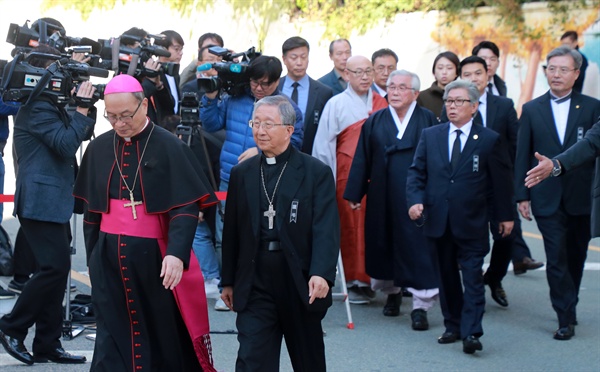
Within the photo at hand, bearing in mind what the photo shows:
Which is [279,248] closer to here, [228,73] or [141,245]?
[141,245]

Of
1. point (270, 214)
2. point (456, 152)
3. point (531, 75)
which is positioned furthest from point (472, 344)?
point (531, 75)

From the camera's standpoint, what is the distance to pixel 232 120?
329 inches

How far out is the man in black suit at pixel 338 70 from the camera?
11.0 m

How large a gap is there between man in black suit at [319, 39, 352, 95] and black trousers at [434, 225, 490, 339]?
3413 millimetres

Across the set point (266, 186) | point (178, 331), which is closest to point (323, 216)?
point (266, 186)

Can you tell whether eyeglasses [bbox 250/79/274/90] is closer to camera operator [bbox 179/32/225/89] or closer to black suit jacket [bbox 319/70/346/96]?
camera operator [bbox 179/32/225/89]

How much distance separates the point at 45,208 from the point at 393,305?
3.32m

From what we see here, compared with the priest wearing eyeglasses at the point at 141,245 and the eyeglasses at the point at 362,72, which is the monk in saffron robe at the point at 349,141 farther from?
the priest wearing eyeglasses at the point at 141,245

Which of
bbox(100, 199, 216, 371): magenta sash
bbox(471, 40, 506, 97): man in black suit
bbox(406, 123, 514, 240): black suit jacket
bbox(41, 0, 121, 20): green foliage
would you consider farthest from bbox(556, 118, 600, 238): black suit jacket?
bbox(41, 0, 121, 20): green foliage

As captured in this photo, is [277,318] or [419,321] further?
[419,321]

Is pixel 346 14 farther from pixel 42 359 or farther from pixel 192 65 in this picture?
pixel 42 359

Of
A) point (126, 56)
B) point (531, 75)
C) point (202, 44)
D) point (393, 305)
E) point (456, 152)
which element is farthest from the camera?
point (531, 75)

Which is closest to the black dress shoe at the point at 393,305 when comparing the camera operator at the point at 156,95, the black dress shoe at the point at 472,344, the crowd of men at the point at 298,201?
the crowd of men at the point at 298,201

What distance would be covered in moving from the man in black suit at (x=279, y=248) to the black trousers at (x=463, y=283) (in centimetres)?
218
